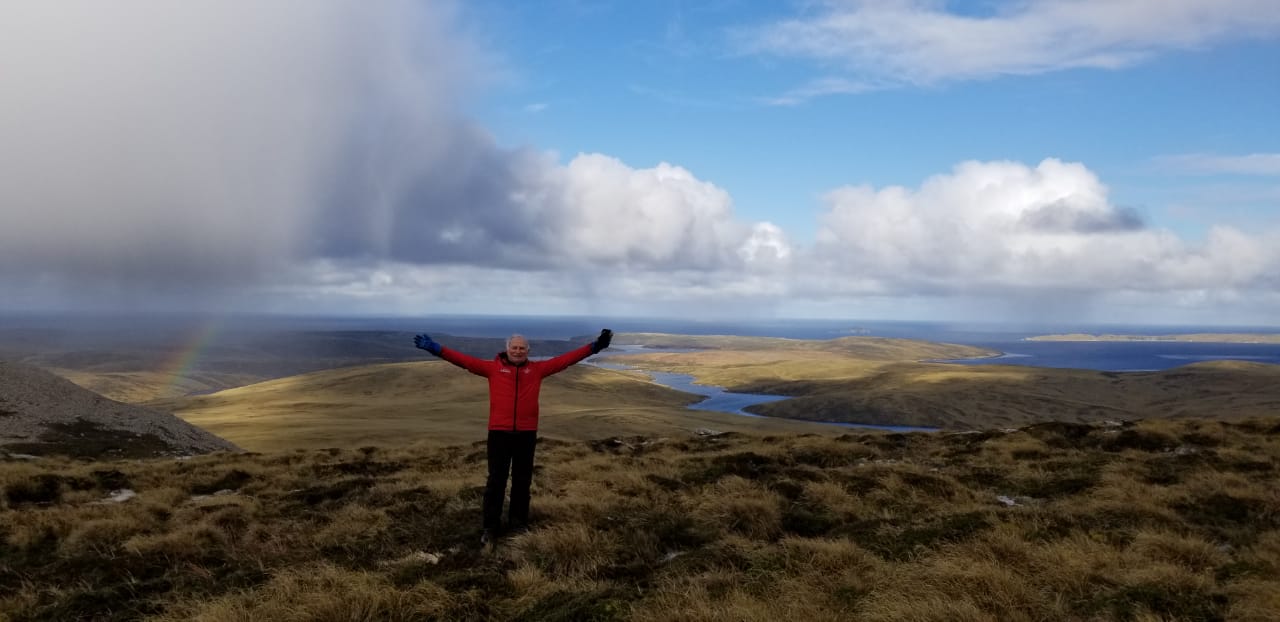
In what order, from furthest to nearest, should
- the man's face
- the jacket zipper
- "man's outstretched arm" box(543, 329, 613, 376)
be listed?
"man's outstretched arm" box(543, 329, 613, 376) < the jacket zipper < the man's face

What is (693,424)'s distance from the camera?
9562cm

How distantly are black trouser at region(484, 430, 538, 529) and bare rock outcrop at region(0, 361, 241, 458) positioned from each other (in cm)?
3092

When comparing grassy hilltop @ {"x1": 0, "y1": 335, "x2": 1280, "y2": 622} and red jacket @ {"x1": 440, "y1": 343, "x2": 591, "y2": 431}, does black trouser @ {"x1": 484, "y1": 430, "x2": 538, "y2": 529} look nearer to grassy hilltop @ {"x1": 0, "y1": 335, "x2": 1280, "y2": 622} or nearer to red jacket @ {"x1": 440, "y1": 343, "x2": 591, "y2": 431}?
red jacket @ {"x1": 440, "y1": 343, "x2": 591, "y2": 431}

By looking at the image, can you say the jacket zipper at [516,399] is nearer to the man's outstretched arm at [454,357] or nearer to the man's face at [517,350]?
the man's face at [517,350]

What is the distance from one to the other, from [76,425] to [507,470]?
38981 millimetres

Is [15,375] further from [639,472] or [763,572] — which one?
[763,572]

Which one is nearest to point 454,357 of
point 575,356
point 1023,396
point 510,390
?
point 510,390

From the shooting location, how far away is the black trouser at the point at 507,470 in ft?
31.1

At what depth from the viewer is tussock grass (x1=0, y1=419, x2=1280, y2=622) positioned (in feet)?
20.3

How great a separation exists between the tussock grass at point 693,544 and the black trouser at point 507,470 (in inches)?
18.4

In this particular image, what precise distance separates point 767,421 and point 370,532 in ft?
349

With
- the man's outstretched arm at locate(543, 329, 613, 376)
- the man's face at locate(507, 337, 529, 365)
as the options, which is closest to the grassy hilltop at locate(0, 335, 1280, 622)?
the man's outstretched arm at locate(543, 329, 613, 376)

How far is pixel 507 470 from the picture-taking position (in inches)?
383

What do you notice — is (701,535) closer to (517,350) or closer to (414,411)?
(517,350)
